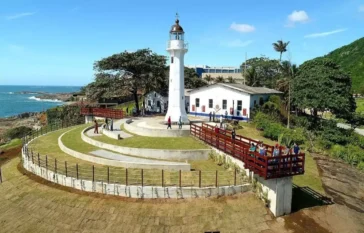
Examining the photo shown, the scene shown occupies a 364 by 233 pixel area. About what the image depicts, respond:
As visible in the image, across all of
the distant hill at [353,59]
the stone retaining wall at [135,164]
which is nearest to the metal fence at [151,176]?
the stone retaining wall at [135,164]

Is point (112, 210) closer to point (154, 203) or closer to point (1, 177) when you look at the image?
point (154, 203)

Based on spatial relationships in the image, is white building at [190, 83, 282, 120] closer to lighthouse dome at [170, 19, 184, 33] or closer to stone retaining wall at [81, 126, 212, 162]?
lighthouse dome at [170, 19, 184, 33]

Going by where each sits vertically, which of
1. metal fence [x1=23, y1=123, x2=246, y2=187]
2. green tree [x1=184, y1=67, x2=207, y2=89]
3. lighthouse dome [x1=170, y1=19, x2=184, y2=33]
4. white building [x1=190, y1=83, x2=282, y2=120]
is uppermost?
lighthouse dome [x1=170, y1=19, x2=184, y2=33]

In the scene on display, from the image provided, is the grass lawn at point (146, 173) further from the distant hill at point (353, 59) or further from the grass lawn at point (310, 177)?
the distant hill at point (353, 59)

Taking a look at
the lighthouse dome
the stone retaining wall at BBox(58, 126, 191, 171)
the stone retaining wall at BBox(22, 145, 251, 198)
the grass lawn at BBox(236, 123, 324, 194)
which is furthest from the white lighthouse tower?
the stone retaining wall at BBox(22, 145, 251, 198)

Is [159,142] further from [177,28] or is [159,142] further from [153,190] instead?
[177,28]

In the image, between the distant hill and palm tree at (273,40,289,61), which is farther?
the distant hill

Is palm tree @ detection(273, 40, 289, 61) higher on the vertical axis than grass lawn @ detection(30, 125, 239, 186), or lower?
higher
